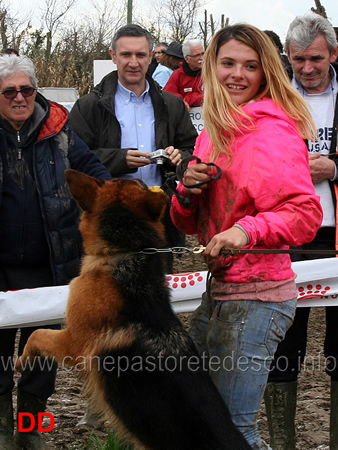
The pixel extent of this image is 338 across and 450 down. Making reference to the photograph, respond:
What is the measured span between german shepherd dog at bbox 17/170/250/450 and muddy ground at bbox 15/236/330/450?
4.11 ft

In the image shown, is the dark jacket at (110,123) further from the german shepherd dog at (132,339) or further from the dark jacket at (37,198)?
the german shepherd dog at (132,339)

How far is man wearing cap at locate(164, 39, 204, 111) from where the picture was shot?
8.27 m

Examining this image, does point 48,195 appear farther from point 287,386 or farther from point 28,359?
point 287,386

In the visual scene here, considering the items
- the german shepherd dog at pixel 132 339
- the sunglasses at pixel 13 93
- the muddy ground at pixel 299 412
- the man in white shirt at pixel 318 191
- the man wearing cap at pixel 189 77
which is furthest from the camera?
the man wearing cap at pixel 189 77

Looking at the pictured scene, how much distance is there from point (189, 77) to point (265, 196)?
6.21m

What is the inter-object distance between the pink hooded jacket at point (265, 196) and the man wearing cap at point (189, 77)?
18.8 ft

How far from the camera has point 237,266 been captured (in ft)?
8.42

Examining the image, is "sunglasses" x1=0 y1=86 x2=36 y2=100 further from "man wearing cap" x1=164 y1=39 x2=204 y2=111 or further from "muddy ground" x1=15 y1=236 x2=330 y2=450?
"man wearing cap" x1=164 y1=39 x2=204 y2=111

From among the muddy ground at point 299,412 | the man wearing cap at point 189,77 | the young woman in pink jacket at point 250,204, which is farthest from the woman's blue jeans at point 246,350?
the man wearing cap at point 189,77

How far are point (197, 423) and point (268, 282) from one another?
687 millimetres

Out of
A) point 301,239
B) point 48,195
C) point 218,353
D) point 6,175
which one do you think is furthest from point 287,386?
point 6,175

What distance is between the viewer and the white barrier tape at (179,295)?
3830 mm

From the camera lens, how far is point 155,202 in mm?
2879

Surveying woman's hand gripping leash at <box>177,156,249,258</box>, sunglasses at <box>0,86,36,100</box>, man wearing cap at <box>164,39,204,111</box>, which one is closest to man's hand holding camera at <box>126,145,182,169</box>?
sunglasses at <box>0,86,36,100</box>
